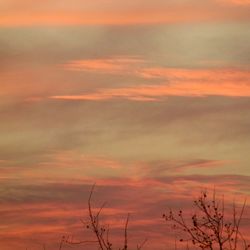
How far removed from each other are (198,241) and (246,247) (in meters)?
1.15

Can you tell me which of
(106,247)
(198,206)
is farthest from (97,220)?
(198,206)

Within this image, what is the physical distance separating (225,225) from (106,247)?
9.54 feet

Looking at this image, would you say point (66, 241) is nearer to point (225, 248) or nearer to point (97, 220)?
point (97, 220)

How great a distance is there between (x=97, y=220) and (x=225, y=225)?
10.4ft

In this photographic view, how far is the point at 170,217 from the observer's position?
79.9 ft

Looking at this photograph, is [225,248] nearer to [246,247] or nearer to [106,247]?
[246,247]

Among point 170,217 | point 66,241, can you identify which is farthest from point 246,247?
point 66,241

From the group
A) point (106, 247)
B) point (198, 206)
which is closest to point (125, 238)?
point (106, 247)

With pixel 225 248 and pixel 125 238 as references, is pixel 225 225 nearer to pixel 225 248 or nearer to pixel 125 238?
pixel 225 248

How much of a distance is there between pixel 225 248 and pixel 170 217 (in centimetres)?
199

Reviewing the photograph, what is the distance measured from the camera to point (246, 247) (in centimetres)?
2292

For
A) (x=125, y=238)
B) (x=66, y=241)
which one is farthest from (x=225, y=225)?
(x=66, y=241)

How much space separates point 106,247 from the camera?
76.5 ft

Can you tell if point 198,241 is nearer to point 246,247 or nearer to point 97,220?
point 246,247
